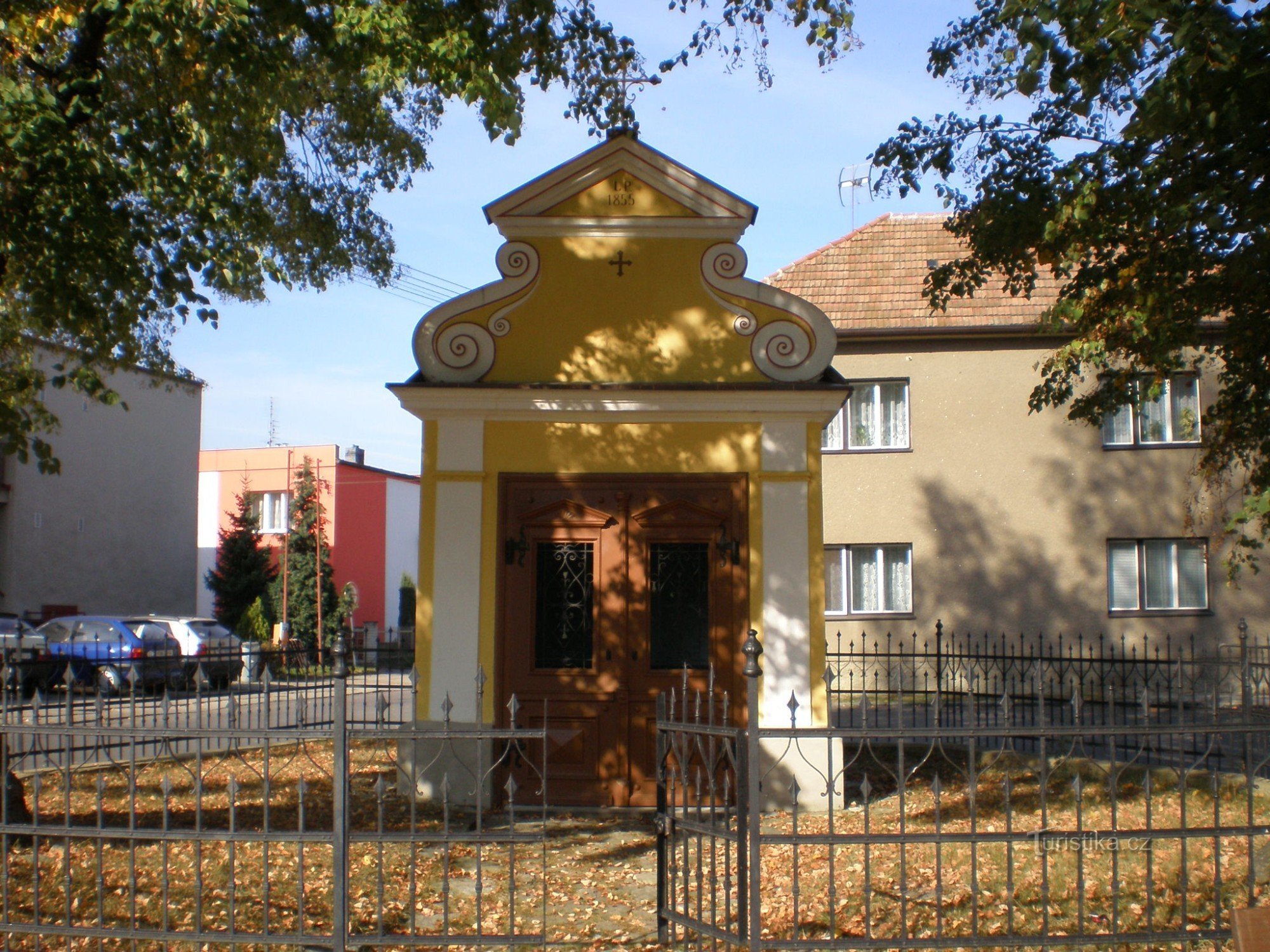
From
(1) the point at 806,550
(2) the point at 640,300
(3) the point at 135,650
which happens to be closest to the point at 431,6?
(2) the point at 640,300

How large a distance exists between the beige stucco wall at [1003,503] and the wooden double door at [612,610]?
34.6 feet

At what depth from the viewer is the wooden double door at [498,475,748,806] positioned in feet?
29.8

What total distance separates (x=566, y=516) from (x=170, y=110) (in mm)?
4358

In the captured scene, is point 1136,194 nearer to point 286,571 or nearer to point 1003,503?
point 1003,503

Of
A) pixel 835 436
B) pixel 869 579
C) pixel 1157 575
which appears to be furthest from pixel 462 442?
pixel 1157 575

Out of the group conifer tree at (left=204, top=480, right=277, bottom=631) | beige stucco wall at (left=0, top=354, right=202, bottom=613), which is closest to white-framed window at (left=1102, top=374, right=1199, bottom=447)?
beige stucco wall at (left=0, top=354, right=202, bottom=613)

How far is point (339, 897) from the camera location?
5090mm

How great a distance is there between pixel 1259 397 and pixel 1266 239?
2540 mm

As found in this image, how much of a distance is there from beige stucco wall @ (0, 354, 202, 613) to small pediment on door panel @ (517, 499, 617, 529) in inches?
842

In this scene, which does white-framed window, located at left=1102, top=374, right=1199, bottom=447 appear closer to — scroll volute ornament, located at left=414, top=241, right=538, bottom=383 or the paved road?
the paved road

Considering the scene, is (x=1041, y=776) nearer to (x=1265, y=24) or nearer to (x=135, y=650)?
(x=1265, y=24)

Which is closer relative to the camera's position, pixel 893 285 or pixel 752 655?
pixel 752 655

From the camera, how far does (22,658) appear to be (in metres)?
9.62

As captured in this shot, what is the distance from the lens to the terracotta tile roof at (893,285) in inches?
768
